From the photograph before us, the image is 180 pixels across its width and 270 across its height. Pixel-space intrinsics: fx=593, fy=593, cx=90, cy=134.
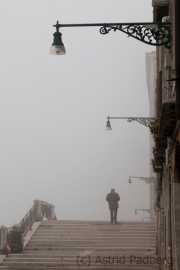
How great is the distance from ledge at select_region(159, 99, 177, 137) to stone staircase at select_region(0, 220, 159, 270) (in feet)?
34.0

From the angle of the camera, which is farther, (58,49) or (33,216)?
(33,216)

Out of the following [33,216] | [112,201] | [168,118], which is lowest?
[33,216]

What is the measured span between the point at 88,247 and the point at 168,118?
48.7ft

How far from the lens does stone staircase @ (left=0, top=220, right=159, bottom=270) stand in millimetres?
19734

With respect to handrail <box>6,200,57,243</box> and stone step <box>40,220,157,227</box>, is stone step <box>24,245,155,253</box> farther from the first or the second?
stone step <box>40,220,157,227</box>

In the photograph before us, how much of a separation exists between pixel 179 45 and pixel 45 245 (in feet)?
57.3

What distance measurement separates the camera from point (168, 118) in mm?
8391

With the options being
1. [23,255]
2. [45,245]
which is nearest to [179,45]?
[23,255]

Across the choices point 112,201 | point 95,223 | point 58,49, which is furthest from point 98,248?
point 58,49

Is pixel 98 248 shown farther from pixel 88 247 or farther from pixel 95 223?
pixel 95 223

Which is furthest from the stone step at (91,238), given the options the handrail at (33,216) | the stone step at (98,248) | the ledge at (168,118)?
the ledge at (168,118)

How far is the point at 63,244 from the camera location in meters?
23.2

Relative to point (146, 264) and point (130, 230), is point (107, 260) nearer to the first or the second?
point (146, 264)

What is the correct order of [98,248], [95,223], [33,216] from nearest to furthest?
[98,248]
[95,223]
[33,216]
